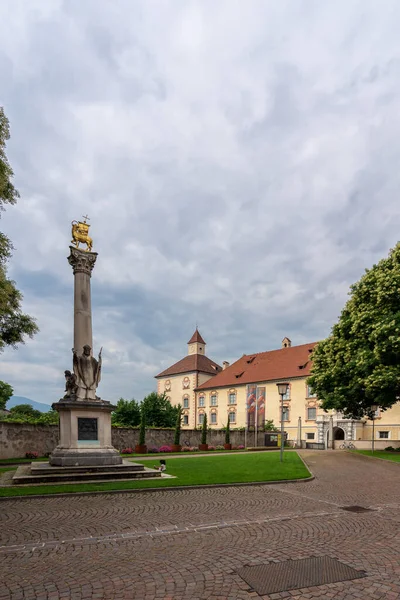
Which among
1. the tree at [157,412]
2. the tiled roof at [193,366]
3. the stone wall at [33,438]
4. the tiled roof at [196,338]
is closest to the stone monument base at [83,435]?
the stone wall at [33,438]

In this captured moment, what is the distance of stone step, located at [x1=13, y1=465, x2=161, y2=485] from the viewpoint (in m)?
14.8

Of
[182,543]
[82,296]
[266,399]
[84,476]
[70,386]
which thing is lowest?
[266,399]

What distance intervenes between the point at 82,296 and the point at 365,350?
20106mm

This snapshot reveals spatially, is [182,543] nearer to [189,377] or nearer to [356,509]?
[356,509]

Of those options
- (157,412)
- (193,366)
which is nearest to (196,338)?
(193,366)

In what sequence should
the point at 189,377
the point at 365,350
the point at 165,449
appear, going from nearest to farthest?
the point at 365,350
the point at 165,449
the point at 189,377

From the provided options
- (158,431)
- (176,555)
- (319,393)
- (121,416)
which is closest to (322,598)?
(176,555)

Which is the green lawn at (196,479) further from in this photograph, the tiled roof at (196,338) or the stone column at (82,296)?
the tiled roof at (196,338)

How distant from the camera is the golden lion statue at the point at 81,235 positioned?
20531 millimetres

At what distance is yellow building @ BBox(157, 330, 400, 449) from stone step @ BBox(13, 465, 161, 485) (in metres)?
32.5

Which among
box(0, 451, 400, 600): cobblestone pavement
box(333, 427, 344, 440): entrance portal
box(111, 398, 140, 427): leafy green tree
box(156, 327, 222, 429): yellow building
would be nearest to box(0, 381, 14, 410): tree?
box(111, 398, 140, 427): leafy green tree

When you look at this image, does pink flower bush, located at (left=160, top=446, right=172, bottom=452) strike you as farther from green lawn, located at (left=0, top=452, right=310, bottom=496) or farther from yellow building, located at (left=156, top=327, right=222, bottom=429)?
yellow building, located at (left=156, top=327, right=222, bottom=429)

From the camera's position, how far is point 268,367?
66250mm

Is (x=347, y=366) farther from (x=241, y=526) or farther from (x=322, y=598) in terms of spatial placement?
(x=322, y=598)
